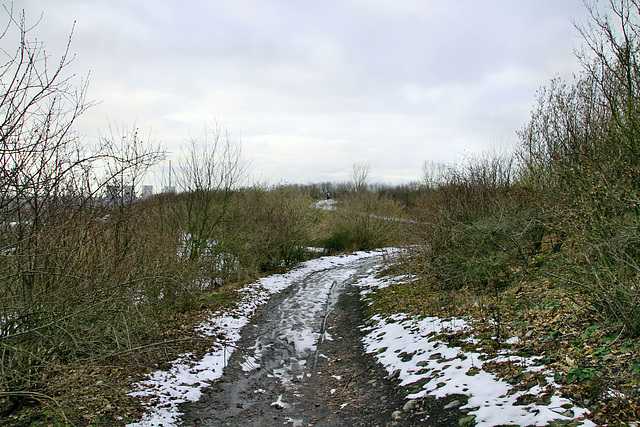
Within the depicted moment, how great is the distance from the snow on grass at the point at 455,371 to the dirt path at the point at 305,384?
29 cm

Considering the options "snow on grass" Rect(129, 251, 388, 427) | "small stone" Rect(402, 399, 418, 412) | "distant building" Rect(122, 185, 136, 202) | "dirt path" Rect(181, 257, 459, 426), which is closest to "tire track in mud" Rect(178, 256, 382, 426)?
"dirt path" Rect(181, 257, 459, 426)

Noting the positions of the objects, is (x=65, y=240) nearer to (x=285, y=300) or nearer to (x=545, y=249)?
(x=285, y=300)

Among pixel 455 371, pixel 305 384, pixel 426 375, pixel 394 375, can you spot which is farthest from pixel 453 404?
pixel 305 384

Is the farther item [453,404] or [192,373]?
[192,373]

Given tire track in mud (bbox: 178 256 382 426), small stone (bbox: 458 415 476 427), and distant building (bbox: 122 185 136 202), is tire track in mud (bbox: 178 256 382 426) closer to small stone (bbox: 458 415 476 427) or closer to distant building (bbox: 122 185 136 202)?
small stone (bbox: 458 415 476 427)

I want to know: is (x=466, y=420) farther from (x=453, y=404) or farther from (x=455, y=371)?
(x=455, y=371)

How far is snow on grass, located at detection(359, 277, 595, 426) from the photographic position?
4066mm

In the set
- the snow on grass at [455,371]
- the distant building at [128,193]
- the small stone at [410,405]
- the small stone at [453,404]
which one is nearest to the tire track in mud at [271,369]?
the small stone at [410,405]

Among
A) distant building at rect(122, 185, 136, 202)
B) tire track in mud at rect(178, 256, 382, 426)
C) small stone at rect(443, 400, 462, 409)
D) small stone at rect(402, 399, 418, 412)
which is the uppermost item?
distant building at rect(122, 185, 136, 202)

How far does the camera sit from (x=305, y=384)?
21.1 ft

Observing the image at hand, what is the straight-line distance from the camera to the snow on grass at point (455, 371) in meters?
4.07

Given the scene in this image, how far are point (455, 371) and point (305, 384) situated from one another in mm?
2321

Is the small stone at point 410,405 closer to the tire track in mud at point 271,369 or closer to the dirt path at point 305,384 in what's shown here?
the dirt path at point 305,384

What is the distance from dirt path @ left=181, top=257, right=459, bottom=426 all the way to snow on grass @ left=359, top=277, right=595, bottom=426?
0.29 m
